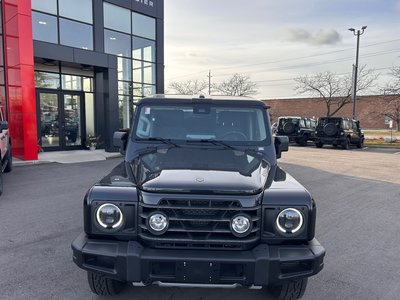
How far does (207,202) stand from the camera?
2711mm

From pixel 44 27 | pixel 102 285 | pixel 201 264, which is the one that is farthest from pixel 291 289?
pixel 44 27

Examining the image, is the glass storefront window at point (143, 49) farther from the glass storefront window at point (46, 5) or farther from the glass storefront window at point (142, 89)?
the glass storefront window at point (46, 5)

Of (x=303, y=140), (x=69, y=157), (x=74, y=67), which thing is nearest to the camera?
(x=69, y=157)

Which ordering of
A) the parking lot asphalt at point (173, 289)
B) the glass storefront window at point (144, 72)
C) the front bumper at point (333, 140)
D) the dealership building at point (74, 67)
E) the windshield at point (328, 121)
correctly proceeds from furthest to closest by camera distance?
the windshield at point (328, 121), the front bumper at point (333, 140), the glass storefront window at point (144, 72), the dealership building at point (74, 67), the parking lot asphalt at point (173, 289)

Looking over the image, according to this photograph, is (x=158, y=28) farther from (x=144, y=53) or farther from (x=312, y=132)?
(x=312, y=132)

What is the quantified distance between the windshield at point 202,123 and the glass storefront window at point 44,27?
1246 cm

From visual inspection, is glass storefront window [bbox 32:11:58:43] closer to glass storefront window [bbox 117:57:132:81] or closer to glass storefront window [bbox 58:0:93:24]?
glass storefront window [bbox 58:0:93:24]

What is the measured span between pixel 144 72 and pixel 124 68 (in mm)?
1211

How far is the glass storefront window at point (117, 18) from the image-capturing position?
1659 cm

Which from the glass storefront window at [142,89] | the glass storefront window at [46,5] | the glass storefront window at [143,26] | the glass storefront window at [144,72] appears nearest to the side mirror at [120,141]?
the glass storefront window at [46,5]

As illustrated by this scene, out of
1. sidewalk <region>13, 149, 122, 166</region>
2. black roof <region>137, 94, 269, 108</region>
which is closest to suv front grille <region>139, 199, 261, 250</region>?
black roof <region>137, 94, 269, 108</region>

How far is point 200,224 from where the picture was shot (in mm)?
2732

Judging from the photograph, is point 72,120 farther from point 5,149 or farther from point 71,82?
point 5,149

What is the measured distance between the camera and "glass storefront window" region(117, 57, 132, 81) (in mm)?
17406
